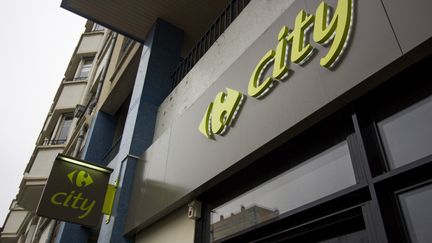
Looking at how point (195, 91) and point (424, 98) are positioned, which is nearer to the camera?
point (424, 98)

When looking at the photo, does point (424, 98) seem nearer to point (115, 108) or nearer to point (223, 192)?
point (223, 192)

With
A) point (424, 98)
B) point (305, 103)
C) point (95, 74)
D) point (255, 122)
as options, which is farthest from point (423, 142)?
point (95, 74)

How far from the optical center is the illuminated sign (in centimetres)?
237

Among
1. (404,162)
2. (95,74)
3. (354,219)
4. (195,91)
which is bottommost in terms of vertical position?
(354,219)

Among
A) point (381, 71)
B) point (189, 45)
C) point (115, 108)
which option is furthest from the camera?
point (115, 108)

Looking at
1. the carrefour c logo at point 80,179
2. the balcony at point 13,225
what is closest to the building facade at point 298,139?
the carrefour c logo at point 80,179

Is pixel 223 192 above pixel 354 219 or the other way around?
above

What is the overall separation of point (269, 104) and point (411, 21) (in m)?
1.27

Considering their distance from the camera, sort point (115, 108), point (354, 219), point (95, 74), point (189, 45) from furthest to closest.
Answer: point (95, 74)
point (115, 108)
point (189, 45)
point (354, 219)

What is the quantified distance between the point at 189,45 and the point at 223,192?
199 inches

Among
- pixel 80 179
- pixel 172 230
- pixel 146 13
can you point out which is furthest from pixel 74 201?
pixel 146 13

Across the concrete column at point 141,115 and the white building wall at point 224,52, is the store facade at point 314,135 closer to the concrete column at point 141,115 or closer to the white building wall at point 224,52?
the white building wall at point 224,52

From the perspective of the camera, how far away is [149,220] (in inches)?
179

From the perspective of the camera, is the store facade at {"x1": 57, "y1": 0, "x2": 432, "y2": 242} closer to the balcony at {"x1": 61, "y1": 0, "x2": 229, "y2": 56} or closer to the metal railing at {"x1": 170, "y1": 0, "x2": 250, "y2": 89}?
the metal railing at {"x1": 170, "y1": 0, "x2": 250, "y2": 89}
